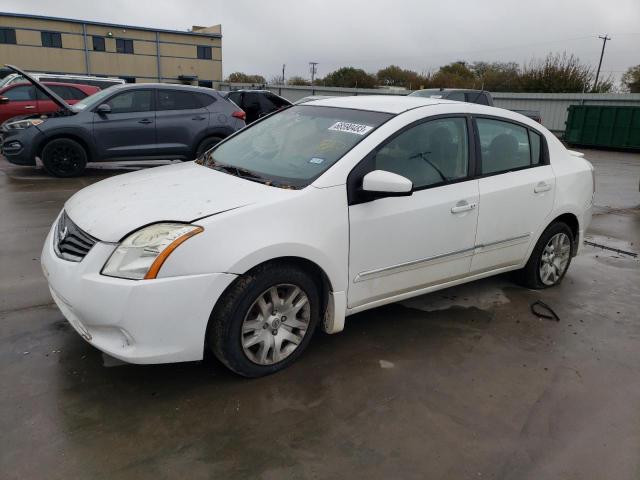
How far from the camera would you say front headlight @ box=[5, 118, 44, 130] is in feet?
28.8

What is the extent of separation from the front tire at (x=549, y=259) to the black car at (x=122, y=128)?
6830mm

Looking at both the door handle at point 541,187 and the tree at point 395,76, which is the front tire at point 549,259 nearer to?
the door handle at point 541,187

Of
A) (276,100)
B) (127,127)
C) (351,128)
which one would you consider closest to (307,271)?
(351,128)

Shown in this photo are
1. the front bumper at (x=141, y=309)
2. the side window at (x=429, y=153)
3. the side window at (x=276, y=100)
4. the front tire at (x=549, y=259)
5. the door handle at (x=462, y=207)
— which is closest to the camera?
the front bumper at (x=141, y=309)

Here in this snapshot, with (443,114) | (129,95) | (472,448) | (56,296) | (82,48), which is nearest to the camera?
(472,448)

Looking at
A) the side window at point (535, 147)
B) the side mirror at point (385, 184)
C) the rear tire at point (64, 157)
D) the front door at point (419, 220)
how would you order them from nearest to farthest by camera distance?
the side mirror at point (385, 184), the front door at point (419, 220), the side window at point (535, 147), the rear tire at point (64, 157)

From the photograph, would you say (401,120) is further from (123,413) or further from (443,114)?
(123,413)

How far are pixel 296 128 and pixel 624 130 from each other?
2141cm

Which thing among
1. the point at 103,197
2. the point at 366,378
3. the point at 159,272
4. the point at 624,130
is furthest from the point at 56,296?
the point at 624,130

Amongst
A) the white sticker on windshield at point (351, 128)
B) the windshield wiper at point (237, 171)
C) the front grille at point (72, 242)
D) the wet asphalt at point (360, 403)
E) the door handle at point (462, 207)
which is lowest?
the wet asphalt at point (360, 403)

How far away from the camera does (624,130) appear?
20.9m

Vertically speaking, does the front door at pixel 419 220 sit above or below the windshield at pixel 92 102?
below

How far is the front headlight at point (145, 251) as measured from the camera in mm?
2594

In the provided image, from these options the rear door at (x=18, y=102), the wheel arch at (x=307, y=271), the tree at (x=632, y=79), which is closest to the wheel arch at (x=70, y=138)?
the rear door at (x=18, y=102)
